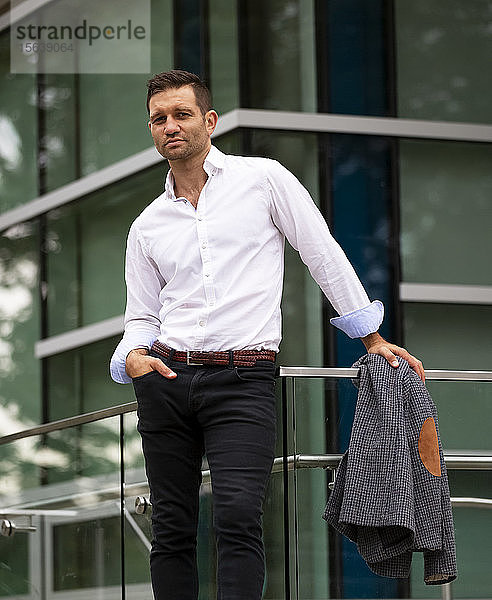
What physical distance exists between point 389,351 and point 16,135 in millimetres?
8269

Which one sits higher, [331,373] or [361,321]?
[361,321]

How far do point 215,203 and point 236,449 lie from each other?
0.74 m

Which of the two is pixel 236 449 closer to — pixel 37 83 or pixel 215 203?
pixel 215 203

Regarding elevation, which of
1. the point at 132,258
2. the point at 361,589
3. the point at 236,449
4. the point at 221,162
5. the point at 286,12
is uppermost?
the point at 286,12

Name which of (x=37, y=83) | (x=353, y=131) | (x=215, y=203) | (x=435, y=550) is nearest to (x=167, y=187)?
(x=215, y=203)

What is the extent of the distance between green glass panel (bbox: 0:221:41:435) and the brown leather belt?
755cm

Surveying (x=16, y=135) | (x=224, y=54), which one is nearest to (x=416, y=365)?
(x=224, y=54)

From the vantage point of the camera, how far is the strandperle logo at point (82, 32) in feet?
34.9

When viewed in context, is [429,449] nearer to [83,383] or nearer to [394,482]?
[394,482]

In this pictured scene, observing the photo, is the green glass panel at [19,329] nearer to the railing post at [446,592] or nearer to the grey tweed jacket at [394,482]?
the railing post at [446,592]

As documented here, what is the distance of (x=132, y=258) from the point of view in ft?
13.9

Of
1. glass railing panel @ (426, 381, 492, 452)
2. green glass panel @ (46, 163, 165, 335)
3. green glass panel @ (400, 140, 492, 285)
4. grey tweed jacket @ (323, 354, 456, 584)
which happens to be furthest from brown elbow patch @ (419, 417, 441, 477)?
green glass panel @ (46, 163, 165, 335)

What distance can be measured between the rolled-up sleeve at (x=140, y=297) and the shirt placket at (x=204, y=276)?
25cm

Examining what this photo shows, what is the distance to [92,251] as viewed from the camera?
1096cm
